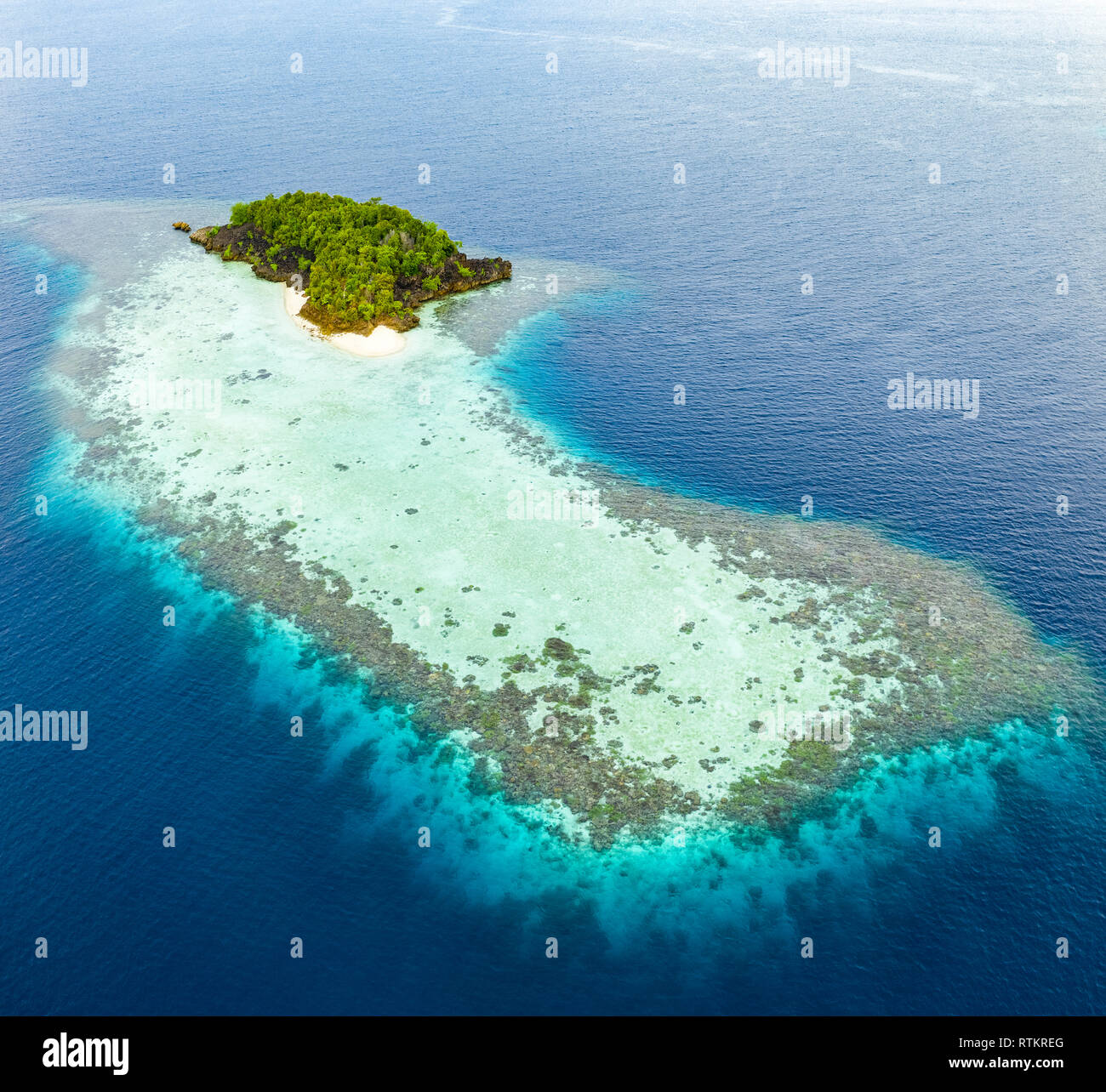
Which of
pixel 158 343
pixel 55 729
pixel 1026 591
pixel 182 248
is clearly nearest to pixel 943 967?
pixel 1026 591

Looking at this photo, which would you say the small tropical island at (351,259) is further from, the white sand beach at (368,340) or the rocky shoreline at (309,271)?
the white sand beach at (368,340)

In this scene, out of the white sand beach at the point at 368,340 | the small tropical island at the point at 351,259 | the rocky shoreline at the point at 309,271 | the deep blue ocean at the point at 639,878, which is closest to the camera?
the deep blue ocean at the point at 639,878

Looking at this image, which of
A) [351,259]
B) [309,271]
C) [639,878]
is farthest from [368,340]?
[639,878]

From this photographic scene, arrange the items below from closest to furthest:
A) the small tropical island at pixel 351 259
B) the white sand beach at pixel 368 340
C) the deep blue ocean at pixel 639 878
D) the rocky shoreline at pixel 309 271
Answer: the deep blue ocean at pixel 639 878
the white sand beach at pixel 368 340
the rocky shoreline at pixel 309 271
the small tropical island at pixel 351 259

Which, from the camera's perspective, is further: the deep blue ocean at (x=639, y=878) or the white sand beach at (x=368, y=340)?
the white sand beach at (x=368, y=340)

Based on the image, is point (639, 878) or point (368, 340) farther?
point (368, 340)

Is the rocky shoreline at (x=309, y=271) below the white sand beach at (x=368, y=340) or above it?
above

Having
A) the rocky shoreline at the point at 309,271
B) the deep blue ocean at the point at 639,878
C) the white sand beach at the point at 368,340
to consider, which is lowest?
the deep blue ocean at the point at 639,878

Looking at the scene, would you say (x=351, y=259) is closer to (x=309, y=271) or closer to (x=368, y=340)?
(x=309, y=271)

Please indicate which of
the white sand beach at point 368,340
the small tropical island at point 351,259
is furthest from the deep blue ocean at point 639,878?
the white sand beach at point 368,340
